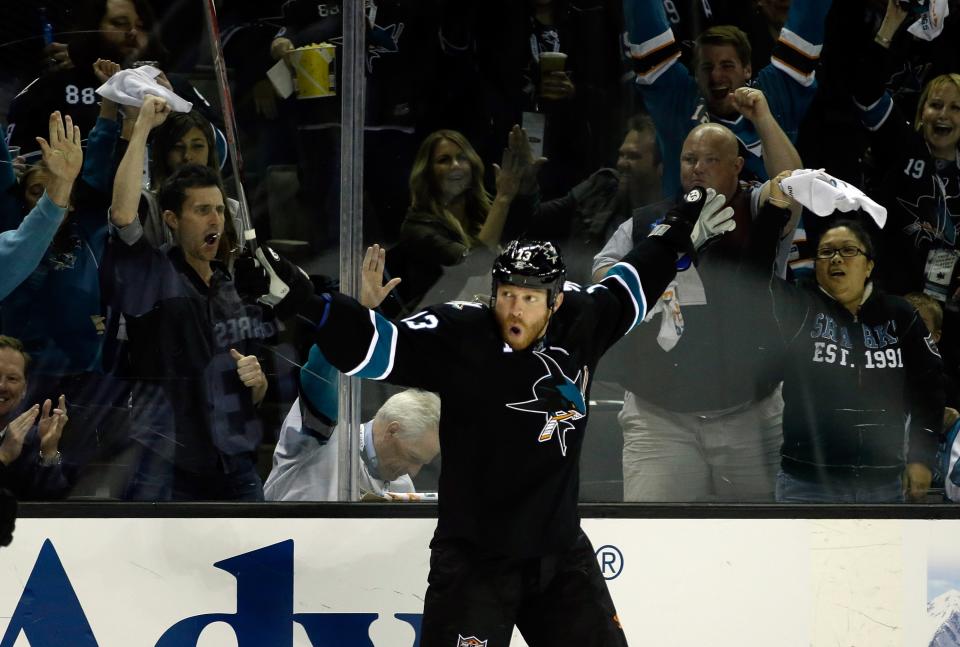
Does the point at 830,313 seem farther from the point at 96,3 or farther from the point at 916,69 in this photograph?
the point at 96,3

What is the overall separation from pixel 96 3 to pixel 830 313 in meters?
2.16

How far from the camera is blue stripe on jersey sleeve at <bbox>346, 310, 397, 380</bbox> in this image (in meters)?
2.74

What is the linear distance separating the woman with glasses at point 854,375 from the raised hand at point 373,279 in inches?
43.5

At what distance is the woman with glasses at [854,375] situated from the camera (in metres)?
3.50

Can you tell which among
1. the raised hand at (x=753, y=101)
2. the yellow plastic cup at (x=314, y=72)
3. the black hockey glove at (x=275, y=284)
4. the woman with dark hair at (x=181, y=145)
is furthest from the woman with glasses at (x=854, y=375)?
the woman with dark hair at (x=181, y=145)

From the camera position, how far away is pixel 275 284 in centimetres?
268

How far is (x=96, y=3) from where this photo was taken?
3.27 meters

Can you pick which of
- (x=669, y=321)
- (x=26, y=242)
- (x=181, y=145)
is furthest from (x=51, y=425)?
(x=669, y=321)

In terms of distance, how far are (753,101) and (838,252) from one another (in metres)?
0.49

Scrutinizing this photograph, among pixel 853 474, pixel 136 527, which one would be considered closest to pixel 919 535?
pixel 853 474

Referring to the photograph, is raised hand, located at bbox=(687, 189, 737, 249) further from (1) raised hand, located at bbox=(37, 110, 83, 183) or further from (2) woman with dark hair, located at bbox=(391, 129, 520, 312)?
(1) raised hand, located at bbox=(37, 110, 83, 183)

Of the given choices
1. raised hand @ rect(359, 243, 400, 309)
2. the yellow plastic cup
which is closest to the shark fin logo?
raised hand @ rect(359, 243, 400, 309)

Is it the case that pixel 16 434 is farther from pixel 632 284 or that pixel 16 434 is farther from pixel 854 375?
pixel 854 375

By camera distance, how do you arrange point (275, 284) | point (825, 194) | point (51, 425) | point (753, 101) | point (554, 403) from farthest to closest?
point (753, 101) < point (51, 425) < point (825, 194) < point (554, 403) < point (275, 284)
